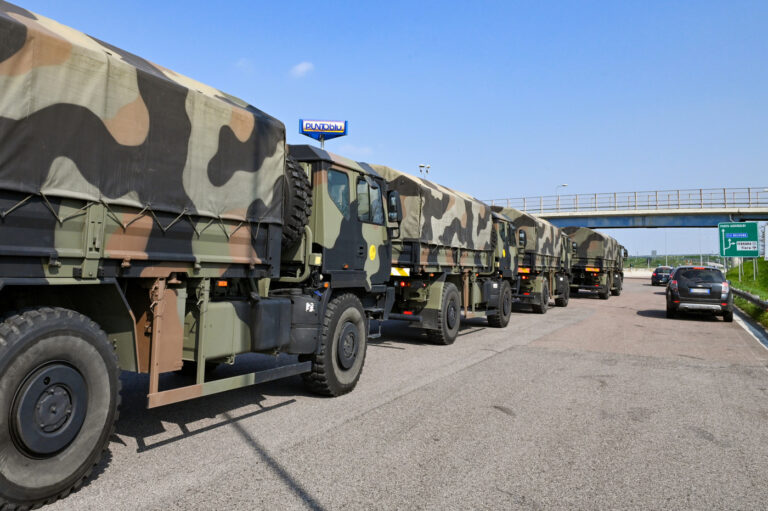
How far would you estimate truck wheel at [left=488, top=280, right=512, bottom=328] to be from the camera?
1368cm

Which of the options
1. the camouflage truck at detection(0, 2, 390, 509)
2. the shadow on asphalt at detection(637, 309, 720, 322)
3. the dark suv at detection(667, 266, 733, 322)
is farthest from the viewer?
the shadow on asphalt at detection(637, 309, 720, 322)

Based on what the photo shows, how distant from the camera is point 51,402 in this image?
3.26 meters

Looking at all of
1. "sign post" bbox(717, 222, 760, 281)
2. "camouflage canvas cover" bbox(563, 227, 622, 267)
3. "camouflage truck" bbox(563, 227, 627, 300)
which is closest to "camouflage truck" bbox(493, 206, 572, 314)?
"camouflage truck" bbox(563, 227, 627, 300)

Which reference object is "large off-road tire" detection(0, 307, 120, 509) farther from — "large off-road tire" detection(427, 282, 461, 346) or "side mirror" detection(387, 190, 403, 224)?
"large off-road tire" detection(427, 282, 461, 346)

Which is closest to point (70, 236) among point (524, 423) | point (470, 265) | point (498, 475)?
point (498, 475)

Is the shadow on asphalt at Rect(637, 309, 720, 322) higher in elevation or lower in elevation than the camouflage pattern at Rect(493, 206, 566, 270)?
lower

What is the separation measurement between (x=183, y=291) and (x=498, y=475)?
293 cm

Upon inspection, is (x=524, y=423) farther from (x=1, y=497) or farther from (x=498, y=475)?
(x=1, y=497)

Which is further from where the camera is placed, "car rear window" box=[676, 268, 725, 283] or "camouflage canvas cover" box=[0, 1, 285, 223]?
"car rear window" box=[676, 268, 725, 283]

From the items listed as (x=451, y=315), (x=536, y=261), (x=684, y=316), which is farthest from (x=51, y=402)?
(x=684, y=316)

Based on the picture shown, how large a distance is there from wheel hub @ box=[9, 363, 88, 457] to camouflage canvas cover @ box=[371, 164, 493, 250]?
6.22 metres

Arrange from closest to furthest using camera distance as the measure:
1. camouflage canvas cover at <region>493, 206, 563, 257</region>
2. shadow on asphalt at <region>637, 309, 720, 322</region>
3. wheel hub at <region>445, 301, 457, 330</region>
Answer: wheel hub at <region>445, 301, 457, 330</region> → shadow on asphalt at <region>637, 309, 720, 322</region> → camouflage canvas cover at <region>493, 206, 563, 257</region>

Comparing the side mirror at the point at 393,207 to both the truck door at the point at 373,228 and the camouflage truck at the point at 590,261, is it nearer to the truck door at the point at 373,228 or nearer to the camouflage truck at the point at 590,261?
the truck door at the point at 373,228

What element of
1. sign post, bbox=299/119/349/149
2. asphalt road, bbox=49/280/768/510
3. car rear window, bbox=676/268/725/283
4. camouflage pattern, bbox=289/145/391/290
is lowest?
asphalt road, bbox=49/280/768/510
